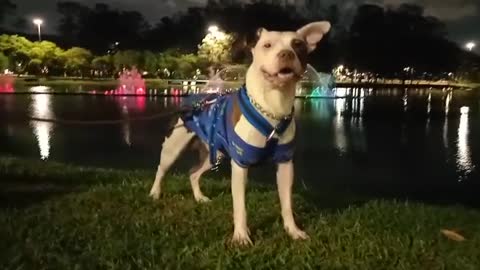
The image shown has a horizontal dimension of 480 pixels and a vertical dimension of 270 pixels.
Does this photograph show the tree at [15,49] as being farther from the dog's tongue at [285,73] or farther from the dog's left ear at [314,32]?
the dog's tongue at [285,73]

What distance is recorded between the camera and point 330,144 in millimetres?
12836

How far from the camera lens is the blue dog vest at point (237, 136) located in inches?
156

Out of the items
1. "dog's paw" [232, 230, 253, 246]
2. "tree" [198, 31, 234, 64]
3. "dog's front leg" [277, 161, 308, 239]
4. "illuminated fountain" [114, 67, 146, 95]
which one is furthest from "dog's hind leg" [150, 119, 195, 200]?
"tree" [198, 31, 234, 64]

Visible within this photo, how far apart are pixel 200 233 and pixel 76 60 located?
168 ft

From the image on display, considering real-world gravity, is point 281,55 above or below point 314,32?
below

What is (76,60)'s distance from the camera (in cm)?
5316

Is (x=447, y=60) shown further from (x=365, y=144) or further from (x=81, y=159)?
(x=81, y=159)

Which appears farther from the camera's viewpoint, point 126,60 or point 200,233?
point 126,60

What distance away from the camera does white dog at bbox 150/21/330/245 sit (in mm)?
3785

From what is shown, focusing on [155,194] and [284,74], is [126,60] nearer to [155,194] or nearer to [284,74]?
[155,194]

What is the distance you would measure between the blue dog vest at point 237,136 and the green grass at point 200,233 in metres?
0.53

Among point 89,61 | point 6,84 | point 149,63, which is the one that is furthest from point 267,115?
point 89,61

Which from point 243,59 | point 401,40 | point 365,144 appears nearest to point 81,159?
point 365,144

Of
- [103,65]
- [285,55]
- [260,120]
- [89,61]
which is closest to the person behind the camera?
[285,55]
